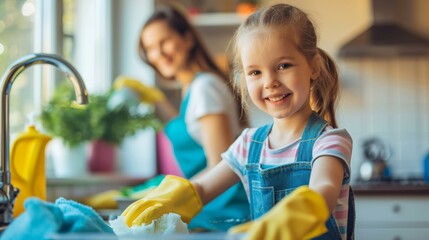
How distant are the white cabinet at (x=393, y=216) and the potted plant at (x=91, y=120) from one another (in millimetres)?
954

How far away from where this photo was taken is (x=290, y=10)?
1056 mm

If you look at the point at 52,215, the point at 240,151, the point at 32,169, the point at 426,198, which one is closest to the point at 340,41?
the point at 426,198

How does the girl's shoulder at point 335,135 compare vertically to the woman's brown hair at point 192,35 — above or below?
below

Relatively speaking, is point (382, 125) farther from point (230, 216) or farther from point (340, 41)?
point (230, 216)

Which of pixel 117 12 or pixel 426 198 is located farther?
pixel 117 12

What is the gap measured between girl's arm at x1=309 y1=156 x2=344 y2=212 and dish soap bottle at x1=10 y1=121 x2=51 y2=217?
0.76 m

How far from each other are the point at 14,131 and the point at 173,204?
5.76 feet

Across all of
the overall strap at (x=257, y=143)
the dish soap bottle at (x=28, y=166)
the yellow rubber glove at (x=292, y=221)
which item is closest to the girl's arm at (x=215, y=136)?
the dish soap bottle at (x=28, y=166)

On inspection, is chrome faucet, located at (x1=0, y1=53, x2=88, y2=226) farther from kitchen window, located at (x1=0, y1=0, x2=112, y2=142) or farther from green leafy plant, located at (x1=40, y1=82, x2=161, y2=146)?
green leafy plant, located at (x1=40, y1=82, x2=161, y2=146)

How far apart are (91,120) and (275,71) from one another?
1.99 m

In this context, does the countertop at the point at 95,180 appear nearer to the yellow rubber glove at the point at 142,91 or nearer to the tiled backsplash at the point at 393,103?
the yellow rubber glove at the point at 142,91

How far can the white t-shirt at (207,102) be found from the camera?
7.18 feet

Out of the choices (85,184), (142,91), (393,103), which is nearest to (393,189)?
(393,103)

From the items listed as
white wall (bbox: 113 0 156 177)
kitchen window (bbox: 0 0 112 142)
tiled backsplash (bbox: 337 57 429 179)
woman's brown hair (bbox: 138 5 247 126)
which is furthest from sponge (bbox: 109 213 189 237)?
tiled backsplash (bbox: 337 57 429 179)
